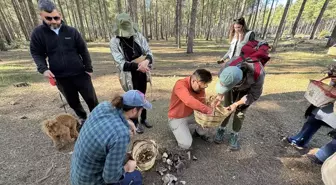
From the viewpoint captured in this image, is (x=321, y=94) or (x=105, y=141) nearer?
(x=105, y=141)

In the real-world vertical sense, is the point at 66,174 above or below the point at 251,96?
below

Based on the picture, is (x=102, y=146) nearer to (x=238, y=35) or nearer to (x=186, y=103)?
(x=186, y=103)

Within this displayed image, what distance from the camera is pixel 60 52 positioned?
122 inches

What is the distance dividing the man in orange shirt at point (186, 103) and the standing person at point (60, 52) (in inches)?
69.6

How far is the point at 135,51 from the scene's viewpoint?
335 cm

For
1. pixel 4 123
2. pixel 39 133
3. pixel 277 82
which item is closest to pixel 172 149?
pixel 39 133

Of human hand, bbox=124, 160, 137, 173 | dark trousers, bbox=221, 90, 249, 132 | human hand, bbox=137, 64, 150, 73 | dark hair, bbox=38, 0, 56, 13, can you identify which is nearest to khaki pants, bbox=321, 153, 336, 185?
dark trousers, bbox=221, 90, 249, 132

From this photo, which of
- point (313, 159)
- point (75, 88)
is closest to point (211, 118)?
point (313, 159)

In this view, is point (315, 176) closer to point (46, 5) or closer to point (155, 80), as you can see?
point (46, 5)

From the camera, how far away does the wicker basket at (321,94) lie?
2.65m

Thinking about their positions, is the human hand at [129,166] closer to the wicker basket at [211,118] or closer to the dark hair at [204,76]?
the wicker basket at [211,118]

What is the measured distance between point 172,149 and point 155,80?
4.42 meters

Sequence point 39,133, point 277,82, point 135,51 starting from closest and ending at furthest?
point 135,51, point 39,133, point 277,82

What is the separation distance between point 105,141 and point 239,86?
82.8 inches
